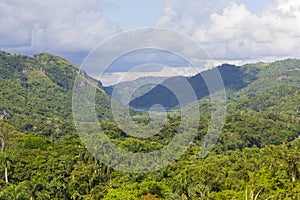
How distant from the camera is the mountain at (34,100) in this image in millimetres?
110250

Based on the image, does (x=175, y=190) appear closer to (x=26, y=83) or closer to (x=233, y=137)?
Answer: (x=233, y=137)

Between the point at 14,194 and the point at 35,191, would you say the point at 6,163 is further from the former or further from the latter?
the point at 14,194

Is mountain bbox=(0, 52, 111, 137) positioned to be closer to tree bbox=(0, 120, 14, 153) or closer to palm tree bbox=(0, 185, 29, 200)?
tree bbox=(0, 120, 14, 153)

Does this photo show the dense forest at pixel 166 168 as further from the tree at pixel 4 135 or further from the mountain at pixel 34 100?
the mountain at pixel 34 100

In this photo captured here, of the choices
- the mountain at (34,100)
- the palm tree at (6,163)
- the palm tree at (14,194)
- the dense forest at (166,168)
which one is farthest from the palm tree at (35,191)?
the mountain at (34,100)

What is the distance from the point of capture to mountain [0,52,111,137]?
11025cm

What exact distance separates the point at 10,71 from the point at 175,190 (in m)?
158

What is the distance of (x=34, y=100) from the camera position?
516 feet

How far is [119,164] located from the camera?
186ft

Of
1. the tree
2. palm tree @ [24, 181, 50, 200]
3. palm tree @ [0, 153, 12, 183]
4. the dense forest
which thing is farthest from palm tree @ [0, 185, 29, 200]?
the tree

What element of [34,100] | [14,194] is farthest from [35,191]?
[34,100]

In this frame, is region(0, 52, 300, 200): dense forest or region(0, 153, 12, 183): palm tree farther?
region(0, 153, 12, 183): palm tree

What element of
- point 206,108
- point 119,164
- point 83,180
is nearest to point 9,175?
point 83,180

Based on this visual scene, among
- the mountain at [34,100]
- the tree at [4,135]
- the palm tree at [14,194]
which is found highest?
the mountain at [34,100]
